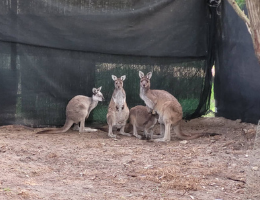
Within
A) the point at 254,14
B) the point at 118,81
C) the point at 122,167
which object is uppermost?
the point at 254,14

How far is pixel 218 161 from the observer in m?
5.25

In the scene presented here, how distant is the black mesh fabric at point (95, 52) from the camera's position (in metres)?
6.89

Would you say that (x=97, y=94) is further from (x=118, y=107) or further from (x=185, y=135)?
A: (x=185, y=135)

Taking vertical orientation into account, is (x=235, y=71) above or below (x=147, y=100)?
above

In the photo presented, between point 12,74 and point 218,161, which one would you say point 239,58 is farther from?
point 12,74

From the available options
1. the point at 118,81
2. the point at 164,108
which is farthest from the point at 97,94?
the point at 164,108

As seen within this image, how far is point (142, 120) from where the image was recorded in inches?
281

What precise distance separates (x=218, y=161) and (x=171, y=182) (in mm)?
1091

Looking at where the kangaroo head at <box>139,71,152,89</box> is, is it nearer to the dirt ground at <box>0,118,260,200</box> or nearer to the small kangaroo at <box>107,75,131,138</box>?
the small kangaroo at <box>107,75,131,138</box>

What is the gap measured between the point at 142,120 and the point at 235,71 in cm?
189

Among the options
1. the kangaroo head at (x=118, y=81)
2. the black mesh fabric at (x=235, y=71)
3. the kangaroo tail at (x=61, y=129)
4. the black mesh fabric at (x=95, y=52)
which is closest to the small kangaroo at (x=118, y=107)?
the kangaroo head at (x=118, y=81)

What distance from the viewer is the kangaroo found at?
6.78 m

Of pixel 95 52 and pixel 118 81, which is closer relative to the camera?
pixel 118 81

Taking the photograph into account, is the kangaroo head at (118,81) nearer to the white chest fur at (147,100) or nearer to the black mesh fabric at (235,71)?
the white chest fur at (147,100)
